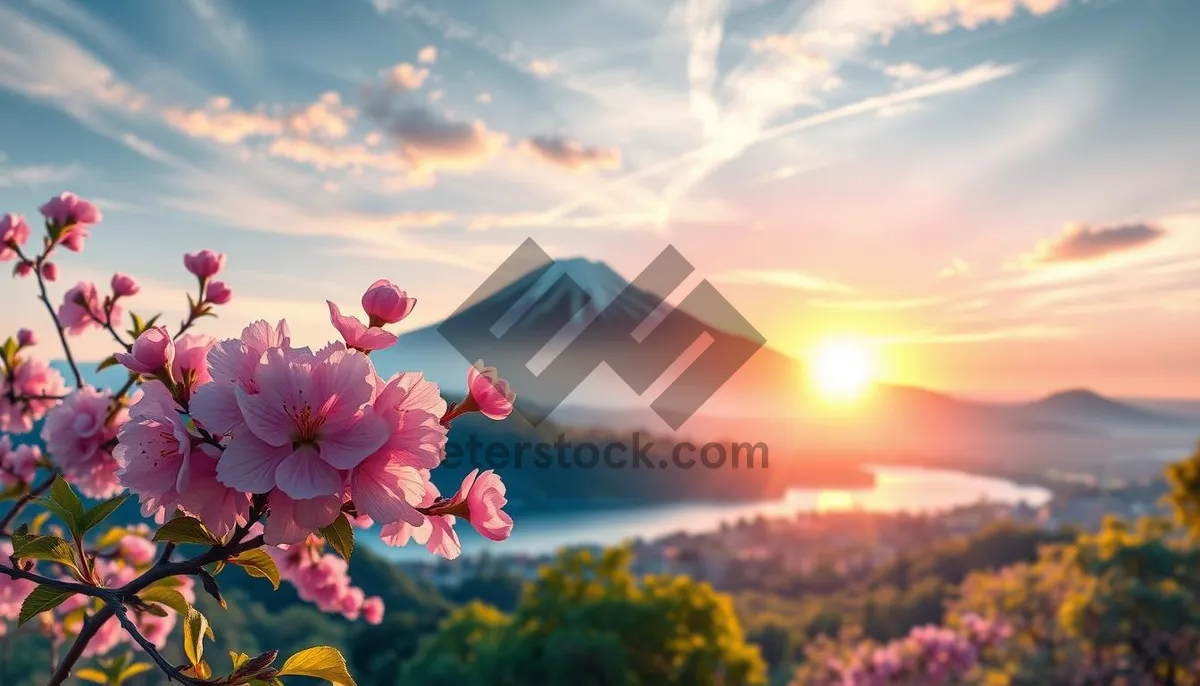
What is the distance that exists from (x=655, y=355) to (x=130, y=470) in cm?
3339

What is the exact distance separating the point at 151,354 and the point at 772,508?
39.8 m

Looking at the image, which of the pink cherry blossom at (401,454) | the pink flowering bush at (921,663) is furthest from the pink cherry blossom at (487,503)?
the pink flowering bush at (921,663)

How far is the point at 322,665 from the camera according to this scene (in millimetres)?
1062

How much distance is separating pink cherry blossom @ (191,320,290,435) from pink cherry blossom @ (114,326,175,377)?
0.10m

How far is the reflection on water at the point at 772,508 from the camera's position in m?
25.2

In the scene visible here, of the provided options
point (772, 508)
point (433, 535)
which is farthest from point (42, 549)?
point (772, 508)

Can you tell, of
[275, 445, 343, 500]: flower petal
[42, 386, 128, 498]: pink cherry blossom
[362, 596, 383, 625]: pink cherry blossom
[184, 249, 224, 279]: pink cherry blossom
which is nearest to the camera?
[275, 445, 343, 500]: flower petal

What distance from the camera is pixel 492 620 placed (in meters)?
10.6

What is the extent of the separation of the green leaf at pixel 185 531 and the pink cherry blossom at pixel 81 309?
68.8 inches

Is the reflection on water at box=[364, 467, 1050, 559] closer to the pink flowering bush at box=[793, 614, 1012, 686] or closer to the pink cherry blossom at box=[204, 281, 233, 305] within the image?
the pink flowering bush at box=[793, 614, 1012, 686]

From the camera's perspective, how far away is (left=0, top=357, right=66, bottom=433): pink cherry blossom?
2.51 metres

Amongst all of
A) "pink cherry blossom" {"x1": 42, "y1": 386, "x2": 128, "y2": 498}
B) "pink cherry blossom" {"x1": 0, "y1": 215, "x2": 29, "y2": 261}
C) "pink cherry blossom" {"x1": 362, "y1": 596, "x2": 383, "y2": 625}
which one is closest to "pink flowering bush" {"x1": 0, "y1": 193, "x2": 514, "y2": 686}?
"pink cherry blossom" {"x1": 42, "y1": 386, "x2": 128, "y2": 498}

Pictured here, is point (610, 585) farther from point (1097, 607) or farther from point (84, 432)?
point (84, 432)

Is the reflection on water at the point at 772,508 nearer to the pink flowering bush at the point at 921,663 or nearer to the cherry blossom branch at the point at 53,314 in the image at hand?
the pink flowering bush at the point at 921,663
